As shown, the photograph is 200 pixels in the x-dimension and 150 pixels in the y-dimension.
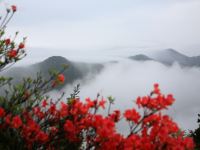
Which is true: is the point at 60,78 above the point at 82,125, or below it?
above

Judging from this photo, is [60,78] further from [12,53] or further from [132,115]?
[12,53]

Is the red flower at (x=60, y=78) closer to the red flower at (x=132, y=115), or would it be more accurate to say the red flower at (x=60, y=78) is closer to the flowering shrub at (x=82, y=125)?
the flowering shrub at (x=82, y=125)

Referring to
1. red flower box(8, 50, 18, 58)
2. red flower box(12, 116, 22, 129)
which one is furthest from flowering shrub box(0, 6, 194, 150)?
red flower box(8, 50, 18, 58)

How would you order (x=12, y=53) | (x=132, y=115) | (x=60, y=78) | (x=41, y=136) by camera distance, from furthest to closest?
(x=12, y=53) → (x=60, y=78) → (x=41, y=136) → (x=132, y=115)

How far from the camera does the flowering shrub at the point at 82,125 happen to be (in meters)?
5.97

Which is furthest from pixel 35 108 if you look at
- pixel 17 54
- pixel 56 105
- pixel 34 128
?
pixel 17 54

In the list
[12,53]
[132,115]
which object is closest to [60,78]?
[132,115]

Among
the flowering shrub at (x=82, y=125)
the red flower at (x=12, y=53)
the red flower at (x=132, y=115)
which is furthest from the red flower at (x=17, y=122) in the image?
the red flower at (x=12, y=53)

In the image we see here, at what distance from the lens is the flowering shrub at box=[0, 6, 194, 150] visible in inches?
235

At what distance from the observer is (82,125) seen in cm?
664

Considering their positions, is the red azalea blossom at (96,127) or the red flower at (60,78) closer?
the red azalea blossom at (96,127)

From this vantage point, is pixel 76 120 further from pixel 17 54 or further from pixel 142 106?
pixel 17 54

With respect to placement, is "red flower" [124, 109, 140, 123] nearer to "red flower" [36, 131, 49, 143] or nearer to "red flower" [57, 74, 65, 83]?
"red flower" [36, 131, 49, 143]

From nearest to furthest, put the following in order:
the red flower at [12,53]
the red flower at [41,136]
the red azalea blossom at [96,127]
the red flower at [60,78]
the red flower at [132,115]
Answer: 1. the red azalea blossom at [96,127]
2. the red flower at [132,115]
3. the red flower at [41,136]
4. the red flower at [60,78]
5. the red flower at [12,53]
